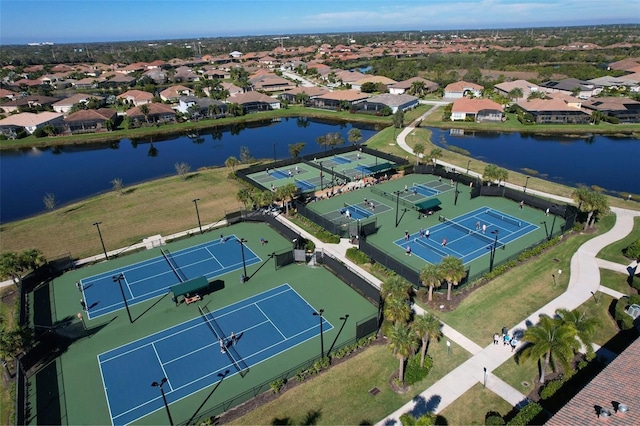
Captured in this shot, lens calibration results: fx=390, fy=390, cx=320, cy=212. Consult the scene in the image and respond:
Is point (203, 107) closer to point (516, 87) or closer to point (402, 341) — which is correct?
point (516, 87)

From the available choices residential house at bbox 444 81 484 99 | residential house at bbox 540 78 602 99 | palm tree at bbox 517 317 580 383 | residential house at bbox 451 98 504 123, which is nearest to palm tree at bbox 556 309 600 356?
palm tree at bbox 517 317 580 383

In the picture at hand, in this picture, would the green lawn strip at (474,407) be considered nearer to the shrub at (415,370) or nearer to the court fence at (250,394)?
the shrub at (415,370)

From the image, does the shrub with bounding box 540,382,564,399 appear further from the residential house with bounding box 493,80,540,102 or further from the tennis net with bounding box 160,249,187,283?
the residential house with bounding box 493,80,540,102

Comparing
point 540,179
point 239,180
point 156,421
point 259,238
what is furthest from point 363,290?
point 540,179

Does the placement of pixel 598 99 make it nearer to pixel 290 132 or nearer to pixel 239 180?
pixel 290 132

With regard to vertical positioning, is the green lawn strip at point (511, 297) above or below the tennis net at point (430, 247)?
Result: below

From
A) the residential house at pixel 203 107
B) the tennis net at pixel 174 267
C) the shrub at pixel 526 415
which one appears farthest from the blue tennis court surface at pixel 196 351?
the residential house at pixel 203 107
